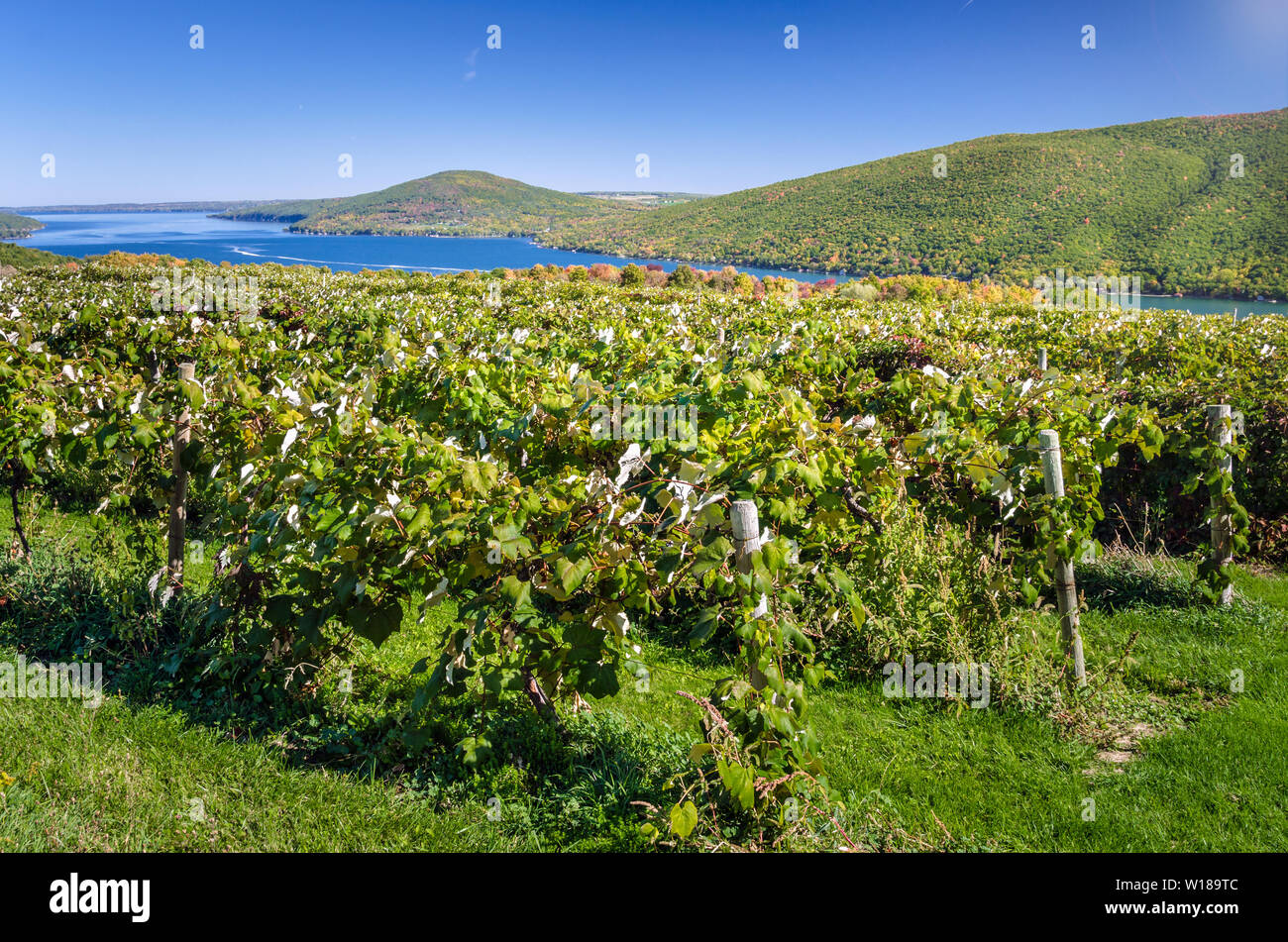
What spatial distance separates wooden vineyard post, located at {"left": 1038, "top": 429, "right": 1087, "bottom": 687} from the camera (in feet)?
11.3

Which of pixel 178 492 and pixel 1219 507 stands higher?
pixel 178 492

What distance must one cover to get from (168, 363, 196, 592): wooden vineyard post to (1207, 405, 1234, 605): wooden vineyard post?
21.1 feet

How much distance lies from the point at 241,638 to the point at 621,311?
927cm

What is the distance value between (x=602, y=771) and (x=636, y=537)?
1070 mm

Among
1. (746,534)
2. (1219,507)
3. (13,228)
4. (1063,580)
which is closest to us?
(746,534)

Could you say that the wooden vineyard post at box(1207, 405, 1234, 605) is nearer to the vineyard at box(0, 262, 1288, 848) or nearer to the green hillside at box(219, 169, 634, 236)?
the vineyard at box(0, 262, 1288, 848)

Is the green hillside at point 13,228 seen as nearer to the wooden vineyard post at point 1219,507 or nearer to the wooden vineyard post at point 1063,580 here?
the wooden vineyard post at point 1063,580

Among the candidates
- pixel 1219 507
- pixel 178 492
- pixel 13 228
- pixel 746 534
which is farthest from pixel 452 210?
pixel 746 534

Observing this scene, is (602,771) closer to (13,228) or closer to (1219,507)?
(1219,507)

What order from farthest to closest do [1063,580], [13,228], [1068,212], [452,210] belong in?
[452,210], [13,228], [1068,212], [1063,580]

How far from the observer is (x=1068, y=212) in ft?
203

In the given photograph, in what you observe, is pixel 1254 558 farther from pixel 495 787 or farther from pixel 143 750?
pixel 143 750

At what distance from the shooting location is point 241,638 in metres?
3.62

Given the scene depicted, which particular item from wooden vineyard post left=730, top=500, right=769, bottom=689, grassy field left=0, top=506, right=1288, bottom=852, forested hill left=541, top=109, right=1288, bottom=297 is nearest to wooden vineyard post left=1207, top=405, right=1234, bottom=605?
grassy field left=0, top=506, right=1288, bottom=852
